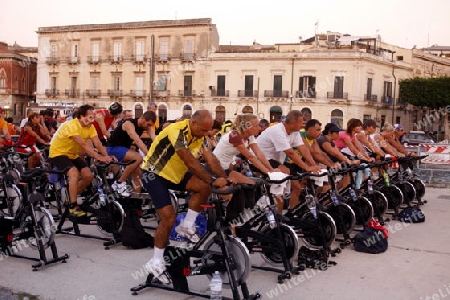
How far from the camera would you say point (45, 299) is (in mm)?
5125

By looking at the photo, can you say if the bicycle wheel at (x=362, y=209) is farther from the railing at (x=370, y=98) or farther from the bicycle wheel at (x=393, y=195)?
the railing at (x=370, y=98)

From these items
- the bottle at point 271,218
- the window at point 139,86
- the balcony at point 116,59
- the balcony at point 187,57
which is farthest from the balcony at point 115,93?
the bottle at point 271,218

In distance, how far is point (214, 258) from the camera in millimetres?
4992

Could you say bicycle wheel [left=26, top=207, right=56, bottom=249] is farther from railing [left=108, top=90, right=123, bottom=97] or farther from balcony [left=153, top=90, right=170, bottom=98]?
railing [left=108, top=90, right=123, bottom=97]

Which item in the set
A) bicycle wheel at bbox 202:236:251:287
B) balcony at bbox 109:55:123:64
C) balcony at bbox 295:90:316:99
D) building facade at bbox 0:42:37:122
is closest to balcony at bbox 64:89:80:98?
building facade at bbox 0:42:37:122

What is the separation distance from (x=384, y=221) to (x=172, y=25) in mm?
44309

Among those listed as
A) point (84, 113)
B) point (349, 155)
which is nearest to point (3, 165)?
point (84, 113)

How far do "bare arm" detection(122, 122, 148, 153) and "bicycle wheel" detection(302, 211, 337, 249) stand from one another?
268 cm

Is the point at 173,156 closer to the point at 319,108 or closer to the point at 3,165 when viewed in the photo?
the point at 3,165

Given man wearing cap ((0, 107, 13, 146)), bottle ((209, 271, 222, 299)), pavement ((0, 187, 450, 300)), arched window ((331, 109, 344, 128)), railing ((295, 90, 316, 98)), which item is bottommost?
pavement ((0, 187, 450, 300))

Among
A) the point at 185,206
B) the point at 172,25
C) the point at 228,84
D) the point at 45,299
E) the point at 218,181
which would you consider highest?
the point at 172,25

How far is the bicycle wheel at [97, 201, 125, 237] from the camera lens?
7098 millimetres

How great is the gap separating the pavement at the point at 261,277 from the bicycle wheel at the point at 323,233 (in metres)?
0.30

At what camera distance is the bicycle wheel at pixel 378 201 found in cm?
873
